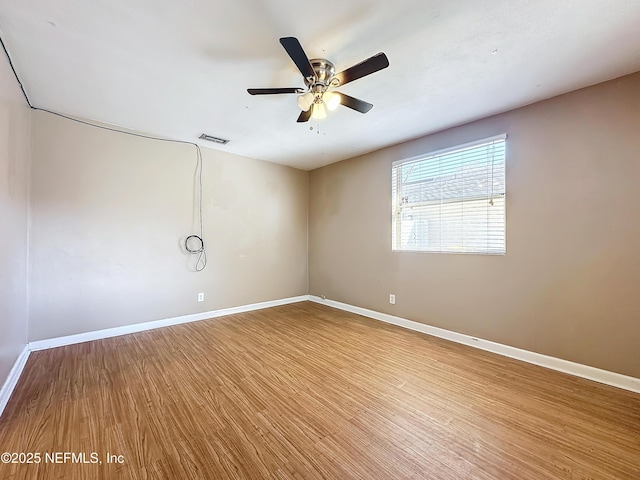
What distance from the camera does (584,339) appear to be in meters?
2.35

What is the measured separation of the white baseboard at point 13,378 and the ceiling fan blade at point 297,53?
3.11m

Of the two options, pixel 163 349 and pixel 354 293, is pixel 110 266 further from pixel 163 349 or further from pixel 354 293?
pixel 354 293

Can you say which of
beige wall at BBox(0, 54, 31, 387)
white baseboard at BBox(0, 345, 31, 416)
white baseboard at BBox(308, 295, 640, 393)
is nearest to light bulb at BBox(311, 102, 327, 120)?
beige wall at BBox(0, 54, 31, 387)

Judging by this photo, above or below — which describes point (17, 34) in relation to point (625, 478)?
above

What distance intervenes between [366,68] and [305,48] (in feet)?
1.65

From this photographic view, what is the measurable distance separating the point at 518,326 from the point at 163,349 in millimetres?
3799

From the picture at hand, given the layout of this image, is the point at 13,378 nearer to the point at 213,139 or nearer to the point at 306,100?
the point at 213,139

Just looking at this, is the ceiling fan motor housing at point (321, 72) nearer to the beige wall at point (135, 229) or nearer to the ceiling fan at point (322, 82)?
the ceiling fan at point (322, 82)

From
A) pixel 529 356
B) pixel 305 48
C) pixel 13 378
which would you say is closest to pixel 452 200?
pixel 529 356

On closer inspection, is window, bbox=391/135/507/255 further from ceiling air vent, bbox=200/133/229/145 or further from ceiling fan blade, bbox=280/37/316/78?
ceiling air vent, bbox=200/133/229/145

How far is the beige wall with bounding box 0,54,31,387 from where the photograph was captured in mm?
1935

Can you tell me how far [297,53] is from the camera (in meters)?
1.60

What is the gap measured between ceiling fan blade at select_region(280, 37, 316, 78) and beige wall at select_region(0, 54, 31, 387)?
2.11 metres

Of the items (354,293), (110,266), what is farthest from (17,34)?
(354,293)
